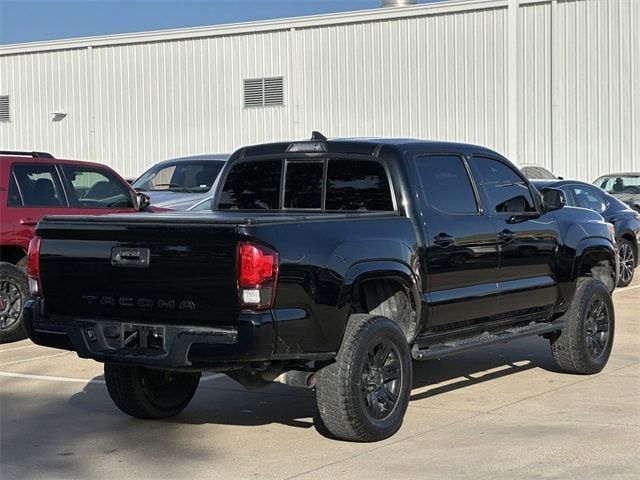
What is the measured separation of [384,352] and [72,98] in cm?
3251

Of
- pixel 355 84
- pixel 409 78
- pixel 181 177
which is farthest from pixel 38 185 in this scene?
pixel 355 84

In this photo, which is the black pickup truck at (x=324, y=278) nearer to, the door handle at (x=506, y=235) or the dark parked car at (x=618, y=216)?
the door handle at (x=506, y=235)

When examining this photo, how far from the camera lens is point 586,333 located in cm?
980

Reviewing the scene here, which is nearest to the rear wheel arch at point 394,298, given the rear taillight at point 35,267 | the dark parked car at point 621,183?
the rear taillight at point 35,267

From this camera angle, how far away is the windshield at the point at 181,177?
56.7ft

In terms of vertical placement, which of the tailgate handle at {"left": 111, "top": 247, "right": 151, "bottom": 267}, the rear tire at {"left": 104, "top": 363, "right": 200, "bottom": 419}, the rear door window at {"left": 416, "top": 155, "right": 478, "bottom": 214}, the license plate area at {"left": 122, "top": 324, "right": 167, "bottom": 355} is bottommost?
the rear tire at {"left": 104, "top": 363, "right": 200, "bottom": 419}

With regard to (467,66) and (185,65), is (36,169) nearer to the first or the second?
(467,66)

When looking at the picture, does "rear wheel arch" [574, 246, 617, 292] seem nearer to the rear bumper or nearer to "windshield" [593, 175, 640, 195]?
the rear bumper

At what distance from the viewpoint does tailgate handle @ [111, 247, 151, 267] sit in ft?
23.0

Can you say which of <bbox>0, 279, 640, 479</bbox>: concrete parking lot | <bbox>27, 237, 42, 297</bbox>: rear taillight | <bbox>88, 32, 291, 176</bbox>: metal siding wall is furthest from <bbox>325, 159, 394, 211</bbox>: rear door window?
<bbox>88, 32, 291, 176</bbox>: metal siding wall

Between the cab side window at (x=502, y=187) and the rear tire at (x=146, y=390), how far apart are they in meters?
2.65

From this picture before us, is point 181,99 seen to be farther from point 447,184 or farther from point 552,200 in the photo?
point 447,184

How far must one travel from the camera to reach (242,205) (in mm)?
8938

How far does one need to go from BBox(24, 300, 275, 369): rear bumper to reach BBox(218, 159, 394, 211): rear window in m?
1.88
